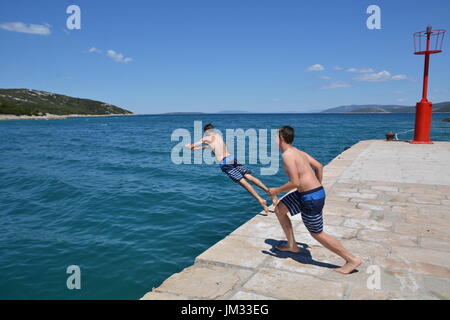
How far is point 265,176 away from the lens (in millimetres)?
12516

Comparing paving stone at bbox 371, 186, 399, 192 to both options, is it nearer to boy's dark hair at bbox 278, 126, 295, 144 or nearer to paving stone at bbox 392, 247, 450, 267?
paving stone at bbox 392, 247, 450, 267

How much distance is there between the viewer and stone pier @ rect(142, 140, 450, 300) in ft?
11.1

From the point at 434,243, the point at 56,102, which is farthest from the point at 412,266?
the point at 56,102

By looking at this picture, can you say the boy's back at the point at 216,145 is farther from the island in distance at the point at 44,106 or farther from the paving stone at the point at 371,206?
the island in distance at the point at 44,106

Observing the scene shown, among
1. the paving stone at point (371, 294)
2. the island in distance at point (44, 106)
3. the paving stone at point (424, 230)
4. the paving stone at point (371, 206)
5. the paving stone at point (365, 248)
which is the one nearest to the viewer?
the paving stone at point (371, 294)

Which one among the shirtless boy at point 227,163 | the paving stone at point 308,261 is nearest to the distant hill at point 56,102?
the shirtless boy at point 227,163

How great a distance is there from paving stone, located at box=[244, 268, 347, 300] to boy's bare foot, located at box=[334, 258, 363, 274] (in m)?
0.25

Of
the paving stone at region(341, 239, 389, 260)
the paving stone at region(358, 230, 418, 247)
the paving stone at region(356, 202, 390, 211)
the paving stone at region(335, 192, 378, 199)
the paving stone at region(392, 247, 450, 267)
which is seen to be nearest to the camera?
the paving stone at region(392, 247, 450, 267)

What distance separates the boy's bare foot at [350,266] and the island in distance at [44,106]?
322ft

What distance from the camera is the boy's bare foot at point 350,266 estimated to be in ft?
12.0

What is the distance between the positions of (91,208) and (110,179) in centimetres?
385

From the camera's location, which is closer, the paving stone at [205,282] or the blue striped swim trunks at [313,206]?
the paving stone at [205,282]

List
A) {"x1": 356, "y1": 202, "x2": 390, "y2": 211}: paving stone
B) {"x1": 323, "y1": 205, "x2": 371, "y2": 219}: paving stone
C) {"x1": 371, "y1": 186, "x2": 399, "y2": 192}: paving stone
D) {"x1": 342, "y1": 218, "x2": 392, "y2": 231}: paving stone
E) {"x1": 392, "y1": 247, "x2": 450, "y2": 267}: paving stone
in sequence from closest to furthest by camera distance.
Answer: {"x1": 392, "y1": 247, "x2": 450, "y2": 267}: paving stone, {"x1": 342, "y1": 218, "x2": 392, "y2": 231}: paving stone, {"x1": 323, "y1": 205, "x2": 371, "y2": 219}: paving stone, {"x1": 356, "y1": 202, "x2": 390, "y2": 211}: paving stone, {"x1": 371, "y1": 186, "x2": 399, "y2": 192}: paving stone

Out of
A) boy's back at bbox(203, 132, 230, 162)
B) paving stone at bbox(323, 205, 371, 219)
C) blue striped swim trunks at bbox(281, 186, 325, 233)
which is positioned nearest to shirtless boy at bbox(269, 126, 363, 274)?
blue striped swim trunks at bbox(281, 186, 325, 233)
